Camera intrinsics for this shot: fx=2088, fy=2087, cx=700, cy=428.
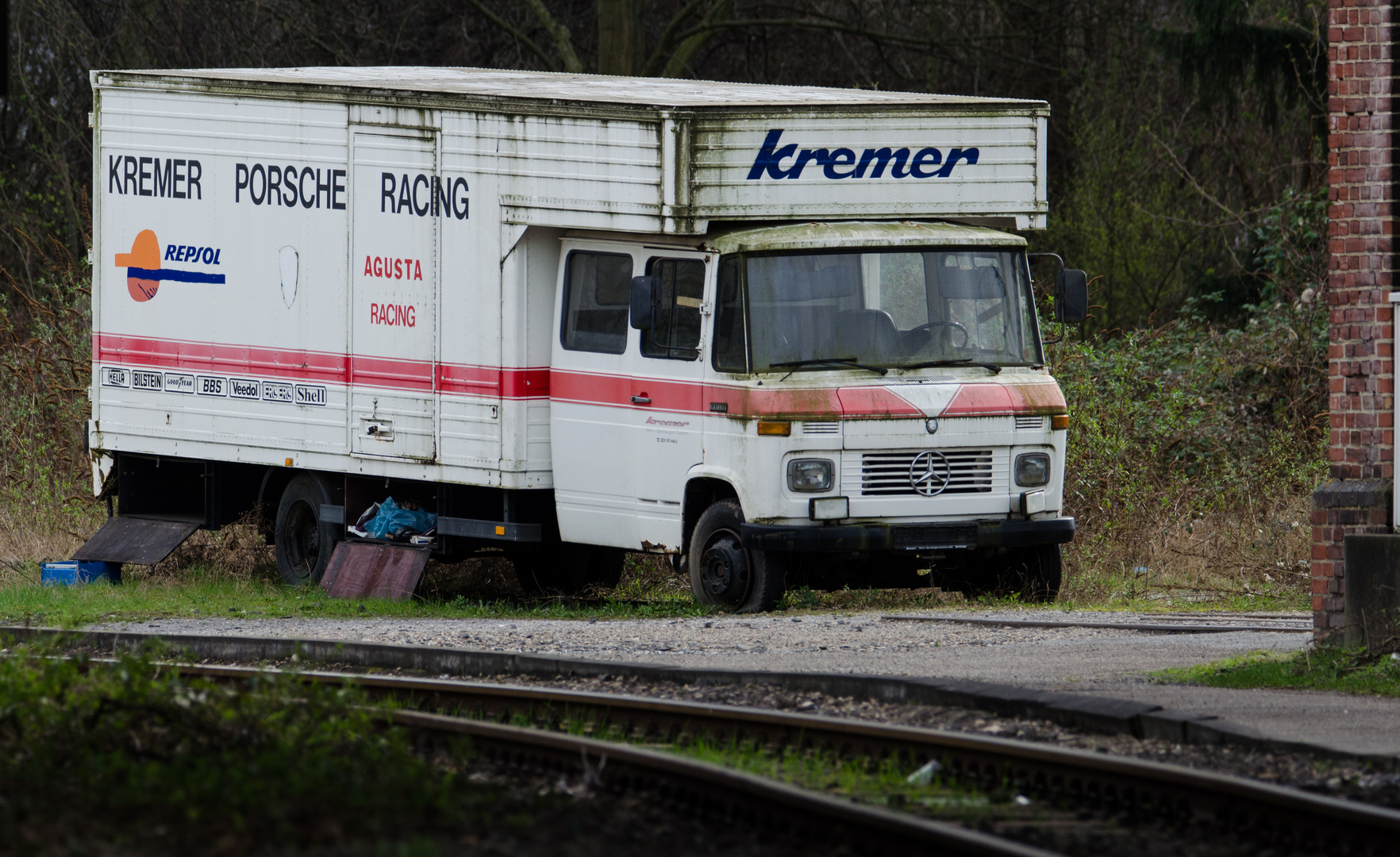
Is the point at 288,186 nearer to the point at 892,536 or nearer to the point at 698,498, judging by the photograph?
the point at 698,498

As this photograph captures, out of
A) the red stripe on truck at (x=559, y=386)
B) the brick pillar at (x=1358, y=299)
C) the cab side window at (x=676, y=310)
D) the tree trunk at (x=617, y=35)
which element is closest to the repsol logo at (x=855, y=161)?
the cab side window at (x=676, y=310)

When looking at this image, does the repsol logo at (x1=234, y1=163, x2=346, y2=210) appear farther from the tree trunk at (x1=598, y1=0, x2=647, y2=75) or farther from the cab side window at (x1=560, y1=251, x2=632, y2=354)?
the tree trunk at (x1=598, y1=0, x2=647, y2=75)

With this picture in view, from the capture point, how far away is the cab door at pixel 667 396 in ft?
44.7

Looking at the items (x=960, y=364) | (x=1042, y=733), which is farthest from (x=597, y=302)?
(x=1042, y=733)

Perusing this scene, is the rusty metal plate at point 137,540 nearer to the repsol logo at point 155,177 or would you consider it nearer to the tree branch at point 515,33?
the repsol logo at point 155,177

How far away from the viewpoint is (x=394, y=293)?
15062 millimetres

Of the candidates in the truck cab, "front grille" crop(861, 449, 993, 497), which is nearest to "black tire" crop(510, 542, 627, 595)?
the truck cab

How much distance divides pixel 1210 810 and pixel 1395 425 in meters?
4.00

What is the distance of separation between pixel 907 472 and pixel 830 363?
87 centimetres

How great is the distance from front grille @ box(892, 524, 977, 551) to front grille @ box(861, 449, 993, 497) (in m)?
0.23

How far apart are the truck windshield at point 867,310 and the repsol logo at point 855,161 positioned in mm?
584

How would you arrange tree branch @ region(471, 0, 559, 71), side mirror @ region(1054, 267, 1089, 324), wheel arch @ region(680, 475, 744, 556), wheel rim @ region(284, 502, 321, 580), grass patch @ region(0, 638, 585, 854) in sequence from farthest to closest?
tree branch @ region(471, 0, 559, 71) < wheel rim @ region(284, 502, 321, 580) < side mirror @ region(1054, 267, 1089, 324) < wheel arch @ region(680, 475, 744, 556) < grass patch @ region(0, 638, 585, 854)

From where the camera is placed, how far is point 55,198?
26.7 metres

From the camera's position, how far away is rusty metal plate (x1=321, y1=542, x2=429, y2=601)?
49.9ft
